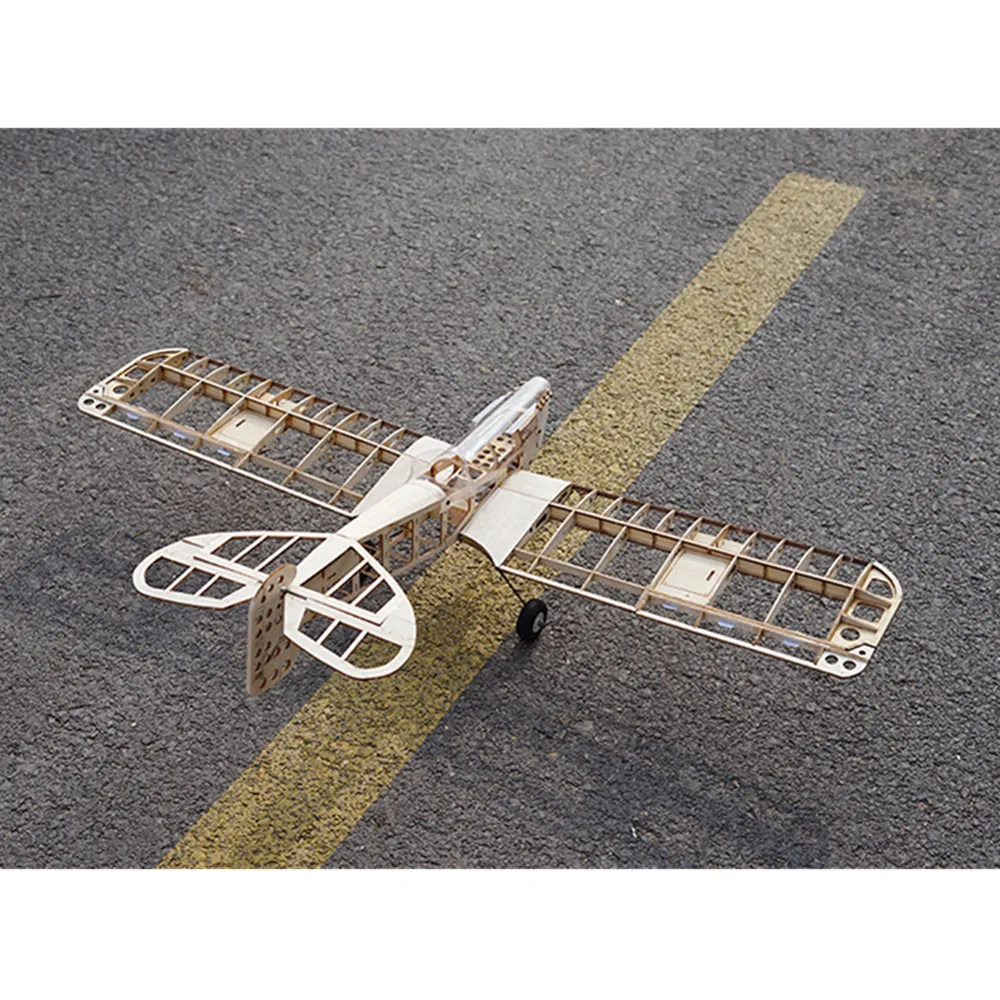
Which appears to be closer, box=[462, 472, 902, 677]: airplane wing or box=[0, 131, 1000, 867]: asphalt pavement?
box=[462, 472, 902, 677]: airplane wing

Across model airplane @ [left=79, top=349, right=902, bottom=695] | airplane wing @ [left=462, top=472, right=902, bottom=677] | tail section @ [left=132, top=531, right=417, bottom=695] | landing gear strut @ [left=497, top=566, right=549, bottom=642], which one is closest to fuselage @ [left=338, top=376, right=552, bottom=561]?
model airplane @ [left=79, top=349, right=902, bottom=695]

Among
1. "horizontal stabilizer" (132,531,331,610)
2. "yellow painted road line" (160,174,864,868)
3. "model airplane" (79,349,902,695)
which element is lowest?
"yellow painted road line" (160,174,864,868)

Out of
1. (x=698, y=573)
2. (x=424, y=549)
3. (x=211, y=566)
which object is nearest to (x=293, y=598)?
(x=211, y=566)

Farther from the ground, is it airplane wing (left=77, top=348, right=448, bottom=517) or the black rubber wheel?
airplane wing (left=77, top=348, right=448, bottom=517)

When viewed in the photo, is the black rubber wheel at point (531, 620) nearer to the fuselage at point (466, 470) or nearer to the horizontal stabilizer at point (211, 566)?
the fuselage at point (466, 470)

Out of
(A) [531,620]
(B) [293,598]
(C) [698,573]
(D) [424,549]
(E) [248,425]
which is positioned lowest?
(A) [531,620]

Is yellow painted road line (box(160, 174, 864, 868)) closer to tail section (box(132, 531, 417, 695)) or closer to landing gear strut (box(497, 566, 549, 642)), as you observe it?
landing gear strut (box(497, 566, 549, 642))

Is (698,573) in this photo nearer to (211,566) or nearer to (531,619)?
(531,619)

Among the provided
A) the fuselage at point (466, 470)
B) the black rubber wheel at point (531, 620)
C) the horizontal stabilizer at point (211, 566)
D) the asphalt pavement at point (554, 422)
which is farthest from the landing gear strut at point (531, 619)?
the horizontal stabilizer at point (211, 566)
